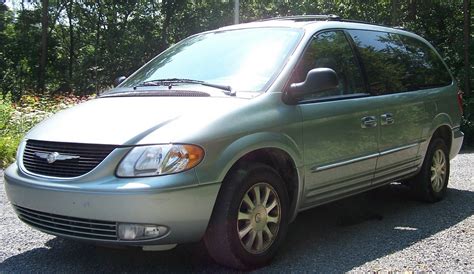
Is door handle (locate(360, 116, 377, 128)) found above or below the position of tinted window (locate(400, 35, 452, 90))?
below

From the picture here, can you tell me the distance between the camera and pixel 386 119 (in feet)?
16.7

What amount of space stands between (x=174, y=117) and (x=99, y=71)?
2829 centimetres

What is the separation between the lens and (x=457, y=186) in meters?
7.19

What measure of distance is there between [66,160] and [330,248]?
7.21 feet

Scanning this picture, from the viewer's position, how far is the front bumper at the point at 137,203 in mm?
3316

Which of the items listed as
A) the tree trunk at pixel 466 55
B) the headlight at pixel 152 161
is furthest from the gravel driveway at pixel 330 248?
the tree trunk at pixel 466 55

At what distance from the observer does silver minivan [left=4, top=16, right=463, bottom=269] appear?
3408mm

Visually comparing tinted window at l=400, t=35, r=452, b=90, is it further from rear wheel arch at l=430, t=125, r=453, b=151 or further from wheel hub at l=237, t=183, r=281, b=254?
wheel hub at l=237, t=183, r=281, b=254

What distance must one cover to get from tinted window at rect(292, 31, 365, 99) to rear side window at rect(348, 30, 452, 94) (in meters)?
0.18

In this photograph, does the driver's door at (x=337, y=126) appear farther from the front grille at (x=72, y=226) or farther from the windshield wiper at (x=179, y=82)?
the front grille at (x=72, y=226)

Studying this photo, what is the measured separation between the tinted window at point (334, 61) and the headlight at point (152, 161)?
1.37 meters

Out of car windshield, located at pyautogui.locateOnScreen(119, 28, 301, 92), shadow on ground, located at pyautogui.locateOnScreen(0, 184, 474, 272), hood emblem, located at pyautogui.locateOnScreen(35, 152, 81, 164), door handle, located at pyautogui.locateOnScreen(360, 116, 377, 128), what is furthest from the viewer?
door handle, located at pyautogui.locateOnScreen(360, 116, 377, 128)

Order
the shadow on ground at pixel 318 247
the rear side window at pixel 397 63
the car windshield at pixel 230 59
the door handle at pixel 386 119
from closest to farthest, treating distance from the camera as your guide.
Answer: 1. the shadow on ground at pixel 318 247
2. the car windshield at pixel 230 59
3. the door handle at pixel 386 119
4. the rear side window at pixel 397 63

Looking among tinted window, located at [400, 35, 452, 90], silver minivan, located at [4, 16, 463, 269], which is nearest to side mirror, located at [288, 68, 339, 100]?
silver minivan, located at [4, 16, 463, 269]
